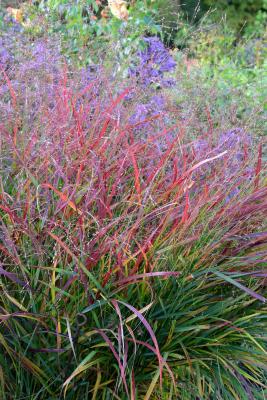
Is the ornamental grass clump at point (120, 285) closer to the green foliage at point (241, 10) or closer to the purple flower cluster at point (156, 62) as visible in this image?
the purple flower cluster at point (156, 62)

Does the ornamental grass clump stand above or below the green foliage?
above

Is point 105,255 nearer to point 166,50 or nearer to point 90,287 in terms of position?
point 90,287

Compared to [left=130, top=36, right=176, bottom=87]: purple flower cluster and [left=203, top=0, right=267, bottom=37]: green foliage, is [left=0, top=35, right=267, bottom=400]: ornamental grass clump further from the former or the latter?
[left=203, top=0, right=267, bottom=37]: green foliage

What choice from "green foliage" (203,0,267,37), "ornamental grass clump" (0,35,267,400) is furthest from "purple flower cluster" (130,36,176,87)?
"green foliage" (203,0,267,37)

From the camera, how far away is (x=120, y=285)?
6.76 ft

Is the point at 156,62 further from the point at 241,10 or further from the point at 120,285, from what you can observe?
the point at 241,10

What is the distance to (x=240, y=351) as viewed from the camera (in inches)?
87.2

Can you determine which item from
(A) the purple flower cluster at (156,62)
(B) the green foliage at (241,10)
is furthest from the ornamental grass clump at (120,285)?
(B) the green foliage at (241,10)

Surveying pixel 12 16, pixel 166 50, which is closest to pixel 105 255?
pixel 166 50

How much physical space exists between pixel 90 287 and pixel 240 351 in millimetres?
622

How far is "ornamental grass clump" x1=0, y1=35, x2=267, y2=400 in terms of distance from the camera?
1.99m

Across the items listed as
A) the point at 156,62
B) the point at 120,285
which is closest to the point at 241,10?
the point at 156,62

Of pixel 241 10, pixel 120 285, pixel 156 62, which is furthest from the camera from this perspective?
pixel 241 10

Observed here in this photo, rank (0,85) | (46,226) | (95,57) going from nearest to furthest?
1. (46,226)
2. (0,85)
3. (95,57)
